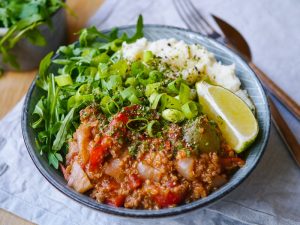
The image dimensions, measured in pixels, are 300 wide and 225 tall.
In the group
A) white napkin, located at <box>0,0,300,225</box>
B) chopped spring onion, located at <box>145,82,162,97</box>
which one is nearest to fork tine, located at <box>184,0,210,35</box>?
white napkin, located at <box>0,0,300,225</box>

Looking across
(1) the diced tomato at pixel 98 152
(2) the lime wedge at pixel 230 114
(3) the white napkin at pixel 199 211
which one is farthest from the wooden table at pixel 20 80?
(2) the lime wedge at pixel 230 114

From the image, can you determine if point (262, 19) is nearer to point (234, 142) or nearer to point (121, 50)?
point (121, 50)

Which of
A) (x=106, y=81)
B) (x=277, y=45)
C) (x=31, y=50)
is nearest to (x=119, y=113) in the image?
(x=106, y=81)

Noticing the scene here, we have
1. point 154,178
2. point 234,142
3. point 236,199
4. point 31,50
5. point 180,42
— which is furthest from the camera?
point 31,50

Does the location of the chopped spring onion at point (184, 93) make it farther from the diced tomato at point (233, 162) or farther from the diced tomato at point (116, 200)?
the diced tomato at point (116, 200)

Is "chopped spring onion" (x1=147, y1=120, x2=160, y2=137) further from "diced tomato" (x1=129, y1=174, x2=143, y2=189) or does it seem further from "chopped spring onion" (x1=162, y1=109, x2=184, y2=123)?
"diced tomato" (x1=129, y1=174, x2=143, y2=189)

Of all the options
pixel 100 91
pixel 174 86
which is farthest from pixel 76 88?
pixel 174 86
